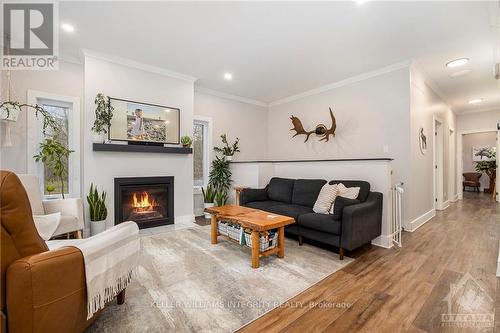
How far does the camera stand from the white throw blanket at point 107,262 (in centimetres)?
121

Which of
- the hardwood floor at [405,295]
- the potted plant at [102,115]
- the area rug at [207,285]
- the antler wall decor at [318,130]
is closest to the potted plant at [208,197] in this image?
the area rug at [207,285]

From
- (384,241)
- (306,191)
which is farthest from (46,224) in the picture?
(384,241)

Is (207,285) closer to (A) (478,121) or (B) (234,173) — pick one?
(B) (234,173)

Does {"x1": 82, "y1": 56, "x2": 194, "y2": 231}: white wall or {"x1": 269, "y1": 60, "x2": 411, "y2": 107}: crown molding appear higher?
{"x1": 269, "y1": 60, "x2": 411, "y2": 107}: crown molding

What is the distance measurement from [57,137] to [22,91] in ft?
2.34

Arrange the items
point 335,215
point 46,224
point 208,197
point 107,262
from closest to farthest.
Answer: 1. point 107,262
2. point 46,224
3. point 335,215
4. point 208,197

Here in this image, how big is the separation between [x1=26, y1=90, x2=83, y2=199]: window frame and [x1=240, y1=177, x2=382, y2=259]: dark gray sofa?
2664 mm

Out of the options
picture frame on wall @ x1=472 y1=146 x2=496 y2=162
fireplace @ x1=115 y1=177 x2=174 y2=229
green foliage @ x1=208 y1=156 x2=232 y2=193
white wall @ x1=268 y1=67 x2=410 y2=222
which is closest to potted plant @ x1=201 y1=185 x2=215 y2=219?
green foliage @ x1=208 y1=156 x2=232 y2=193

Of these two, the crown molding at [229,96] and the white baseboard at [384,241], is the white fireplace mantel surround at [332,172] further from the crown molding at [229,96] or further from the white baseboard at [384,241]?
the crown molding at [229,96]

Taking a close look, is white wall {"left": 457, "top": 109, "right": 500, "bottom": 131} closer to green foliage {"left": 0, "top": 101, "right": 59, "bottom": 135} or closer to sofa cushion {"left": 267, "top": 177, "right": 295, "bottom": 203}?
sofa cushion {"left": 267, "top": 177, "right": 295, "bottom": 203}

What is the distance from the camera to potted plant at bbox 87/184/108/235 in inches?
126

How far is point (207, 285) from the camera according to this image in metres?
2.03

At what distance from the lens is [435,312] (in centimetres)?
166

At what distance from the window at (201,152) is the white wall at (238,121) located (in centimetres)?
19
